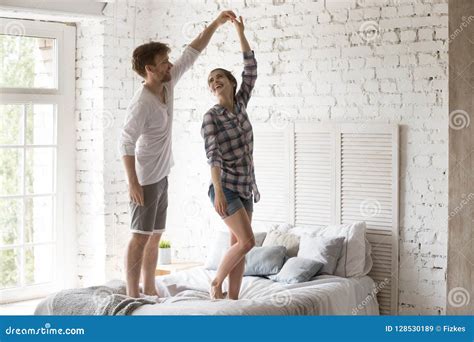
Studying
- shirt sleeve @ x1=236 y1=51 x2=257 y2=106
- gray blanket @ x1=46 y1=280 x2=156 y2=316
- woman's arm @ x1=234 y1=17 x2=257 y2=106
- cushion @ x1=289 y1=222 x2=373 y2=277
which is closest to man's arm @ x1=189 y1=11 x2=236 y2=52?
woman's arm @ x1=234 y1=17 x2=257 y2=106

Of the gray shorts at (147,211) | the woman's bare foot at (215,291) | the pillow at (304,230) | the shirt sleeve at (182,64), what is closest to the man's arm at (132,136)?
the gray shorts at (147,211)

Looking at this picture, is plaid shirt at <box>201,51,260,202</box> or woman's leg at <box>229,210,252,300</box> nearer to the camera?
plaid shirt at <box>201,51,260,202</box>

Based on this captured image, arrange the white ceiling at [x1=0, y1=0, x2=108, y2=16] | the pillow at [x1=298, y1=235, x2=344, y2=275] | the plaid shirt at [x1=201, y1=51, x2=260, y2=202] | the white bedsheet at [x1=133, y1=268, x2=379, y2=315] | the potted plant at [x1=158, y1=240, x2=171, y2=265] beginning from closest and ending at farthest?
the white bedsheet at [x1=133, y1=268, x2=379, y2=315], the plaid shirt at [x1=201, y1=51, x2=260, y2=202], the pillow at [x1=298, y1=235, x2=344, y2=275], the white ceiling at [x1=0, y1=0, x2=108, y2=16], the potted plant at [x1=158, y1=240, x2=171, y2=265]

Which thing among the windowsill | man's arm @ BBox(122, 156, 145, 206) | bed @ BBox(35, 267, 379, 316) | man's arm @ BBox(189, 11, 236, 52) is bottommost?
the windowsill

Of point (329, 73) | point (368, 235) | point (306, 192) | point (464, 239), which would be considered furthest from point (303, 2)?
point (464, 239)

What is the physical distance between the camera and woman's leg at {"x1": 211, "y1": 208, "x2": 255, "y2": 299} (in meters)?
4.65

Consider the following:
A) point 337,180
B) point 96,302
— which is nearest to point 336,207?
point 337,180

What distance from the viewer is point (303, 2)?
231 inches

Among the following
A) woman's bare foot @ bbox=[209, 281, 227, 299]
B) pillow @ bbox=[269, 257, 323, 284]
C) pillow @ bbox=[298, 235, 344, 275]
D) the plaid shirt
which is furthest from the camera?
pillow @ bbox=[298, 235, 344, 275]

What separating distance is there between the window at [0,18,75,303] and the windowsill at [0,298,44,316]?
75 mm

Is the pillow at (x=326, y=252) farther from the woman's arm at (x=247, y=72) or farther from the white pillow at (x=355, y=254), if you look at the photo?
the woman's arm at (x=247, y=72)

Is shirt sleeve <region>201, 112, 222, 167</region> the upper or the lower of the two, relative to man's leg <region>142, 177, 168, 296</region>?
upper

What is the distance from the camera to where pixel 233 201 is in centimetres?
470

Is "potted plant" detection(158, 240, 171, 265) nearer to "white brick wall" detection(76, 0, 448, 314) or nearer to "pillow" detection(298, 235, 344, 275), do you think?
"white brick wall" detection(76, 0, 448, 314)
